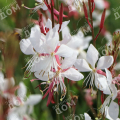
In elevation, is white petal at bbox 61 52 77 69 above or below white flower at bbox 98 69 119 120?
above

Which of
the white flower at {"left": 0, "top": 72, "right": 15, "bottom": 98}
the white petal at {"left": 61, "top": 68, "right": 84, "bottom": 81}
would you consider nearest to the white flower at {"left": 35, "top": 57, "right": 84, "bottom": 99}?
the white petal at {"left": 61, "top": 68, "right": 84, "bottom": 81}

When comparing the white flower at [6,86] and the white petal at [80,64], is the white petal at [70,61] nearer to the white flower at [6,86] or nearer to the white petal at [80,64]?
the white petal at [80,64]

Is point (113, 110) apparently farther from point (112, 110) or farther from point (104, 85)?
point (104, 85)

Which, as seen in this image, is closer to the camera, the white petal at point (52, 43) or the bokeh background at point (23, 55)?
the bokeh background at point (23, 55)

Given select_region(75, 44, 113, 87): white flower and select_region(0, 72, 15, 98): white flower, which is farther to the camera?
select_region(75, 44, 113, 87): white flower

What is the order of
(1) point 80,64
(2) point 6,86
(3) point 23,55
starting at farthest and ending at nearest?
1. (3) point 23,55
2. (1) point 80,64
3. (2) point 6,86

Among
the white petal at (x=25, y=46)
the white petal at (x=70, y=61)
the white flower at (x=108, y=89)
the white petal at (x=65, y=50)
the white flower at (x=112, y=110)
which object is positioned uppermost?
the white petal at (x=25, y=46)

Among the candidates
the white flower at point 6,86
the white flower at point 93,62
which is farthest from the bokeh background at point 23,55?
the white flower at point 93,62

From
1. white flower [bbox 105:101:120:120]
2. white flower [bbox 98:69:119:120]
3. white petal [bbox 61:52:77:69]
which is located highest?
white petal [bbox 61:52:77:69]

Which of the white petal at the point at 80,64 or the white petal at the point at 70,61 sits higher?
the white petal at the point at 70,61

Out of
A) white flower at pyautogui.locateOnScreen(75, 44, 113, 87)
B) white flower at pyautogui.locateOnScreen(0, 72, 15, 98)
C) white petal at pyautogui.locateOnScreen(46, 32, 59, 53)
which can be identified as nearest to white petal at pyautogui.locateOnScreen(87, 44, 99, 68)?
white flower at pyautogui.locateOnScreen(75, 44, 113, 87)

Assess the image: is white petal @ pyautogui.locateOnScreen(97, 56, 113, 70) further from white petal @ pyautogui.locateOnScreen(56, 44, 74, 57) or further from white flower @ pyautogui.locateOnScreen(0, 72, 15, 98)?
white flower @ pyautogui.locateOnScreen(0, 72, 15, 98)

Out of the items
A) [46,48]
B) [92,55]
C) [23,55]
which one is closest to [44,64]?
[46,48]
